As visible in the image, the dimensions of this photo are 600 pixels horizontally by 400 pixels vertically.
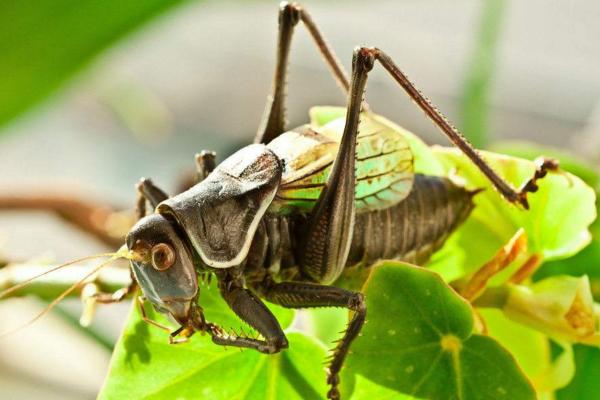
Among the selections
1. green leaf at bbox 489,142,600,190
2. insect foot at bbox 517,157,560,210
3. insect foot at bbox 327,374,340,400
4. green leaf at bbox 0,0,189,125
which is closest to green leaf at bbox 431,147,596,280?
insect foot at bbox 517,157,560,210

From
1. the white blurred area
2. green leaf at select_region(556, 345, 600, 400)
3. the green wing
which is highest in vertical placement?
the green wing

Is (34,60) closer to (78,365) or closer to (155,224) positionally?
(155,224)

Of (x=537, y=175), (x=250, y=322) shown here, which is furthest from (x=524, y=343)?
(x=250, y=322)

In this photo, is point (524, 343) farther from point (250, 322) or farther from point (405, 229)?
point (250, 322)

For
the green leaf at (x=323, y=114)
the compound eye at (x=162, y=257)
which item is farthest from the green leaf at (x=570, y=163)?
the compound eye at (x=162, y=257)

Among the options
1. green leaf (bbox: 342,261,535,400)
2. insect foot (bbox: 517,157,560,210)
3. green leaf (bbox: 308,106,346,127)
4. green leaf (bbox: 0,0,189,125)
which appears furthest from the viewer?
green leaf (bbox: 0,0,189,125)

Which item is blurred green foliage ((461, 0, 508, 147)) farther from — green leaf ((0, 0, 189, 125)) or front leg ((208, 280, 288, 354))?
front leg ((208, 280, 288, 354))
